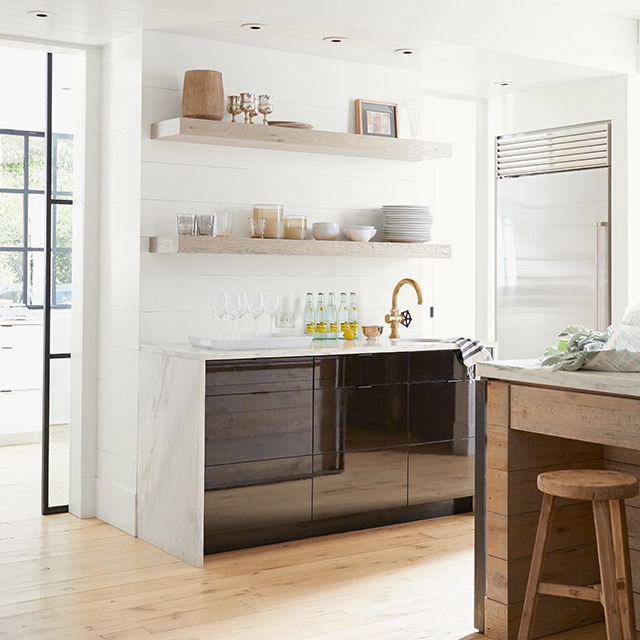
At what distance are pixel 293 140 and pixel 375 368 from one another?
3.93 ft

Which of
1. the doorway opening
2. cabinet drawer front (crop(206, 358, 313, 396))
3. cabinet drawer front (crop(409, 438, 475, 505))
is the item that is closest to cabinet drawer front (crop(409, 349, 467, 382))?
cabinet drawer front (crop(409, 438, 475, 505))

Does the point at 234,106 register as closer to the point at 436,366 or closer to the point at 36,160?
the point at 436,366

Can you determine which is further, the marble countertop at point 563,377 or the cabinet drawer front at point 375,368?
the cabinet drawer front at point 375,368

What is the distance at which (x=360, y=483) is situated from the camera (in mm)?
4723

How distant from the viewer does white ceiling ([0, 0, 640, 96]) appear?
437 centimetres

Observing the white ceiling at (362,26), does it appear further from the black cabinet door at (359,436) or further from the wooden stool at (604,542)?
the wooden stool at (604,542)

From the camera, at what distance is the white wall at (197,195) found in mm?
4738

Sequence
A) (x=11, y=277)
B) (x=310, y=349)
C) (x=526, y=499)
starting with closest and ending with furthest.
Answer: (x=526, y=499) < (x=310, y=349) < (x=11, y=277)

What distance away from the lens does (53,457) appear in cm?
514

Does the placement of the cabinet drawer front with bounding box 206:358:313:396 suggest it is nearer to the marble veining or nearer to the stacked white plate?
the marble veining

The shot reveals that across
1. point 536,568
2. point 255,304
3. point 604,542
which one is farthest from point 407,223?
point 604,542

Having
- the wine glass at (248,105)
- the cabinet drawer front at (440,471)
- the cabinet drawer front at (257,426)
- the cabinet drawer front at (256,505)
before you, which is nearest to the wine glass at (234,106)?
the wine glass at (248,105)

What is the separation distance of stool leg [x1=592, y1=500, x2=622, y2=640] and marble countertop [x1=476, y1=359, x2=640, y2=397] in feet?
1.14

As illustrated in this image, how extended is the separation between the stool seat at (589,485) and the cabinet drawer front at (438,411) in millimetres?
1889
